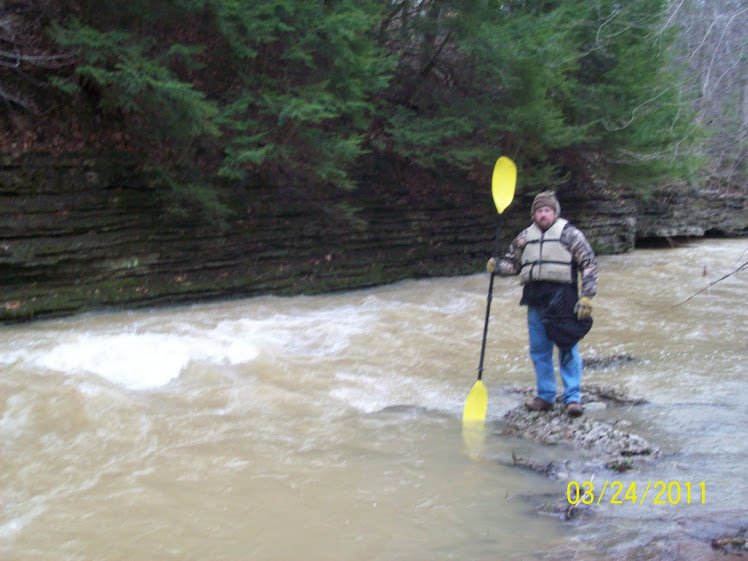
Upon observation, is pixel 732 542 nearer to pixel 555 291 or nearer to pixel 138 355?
pixel 555 291

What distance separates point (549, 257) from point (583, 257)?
0.24 m

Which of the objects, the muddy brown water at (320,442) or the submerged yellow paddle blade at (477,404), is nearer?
the muddy brown water at (320,442)

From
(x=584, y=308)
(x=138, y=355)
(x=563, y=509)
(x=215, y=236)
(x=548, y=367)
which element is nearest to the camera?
(x=563, y=509)

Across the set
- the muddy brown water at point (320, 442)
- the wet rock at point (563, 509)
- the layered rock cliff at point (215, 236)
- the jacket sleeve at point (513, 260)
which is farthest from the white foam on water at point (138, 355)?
the wet rock at point (563, 509)

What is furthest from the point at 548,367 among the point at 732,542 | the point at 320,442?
the point at 732,542

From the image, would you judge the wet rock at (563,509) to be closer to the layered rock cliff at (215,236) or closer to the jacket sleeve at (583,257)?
the jacket sleeve at (583,257)

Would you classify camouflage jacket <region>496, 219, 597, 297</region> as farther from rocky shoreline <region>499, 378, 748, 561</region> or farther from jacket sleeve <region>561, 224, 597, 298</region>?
rocky shoreline <region>499, 378, 748, 561</region>

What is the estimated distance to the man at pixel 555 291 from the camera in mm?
5406

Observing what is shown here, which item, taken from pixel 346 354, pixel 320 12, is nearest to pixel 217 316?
pixel 346 354

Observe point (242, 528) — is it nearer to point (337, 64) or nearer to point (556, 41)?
point (337, 64)

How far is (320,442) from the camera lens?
4.93 meters
